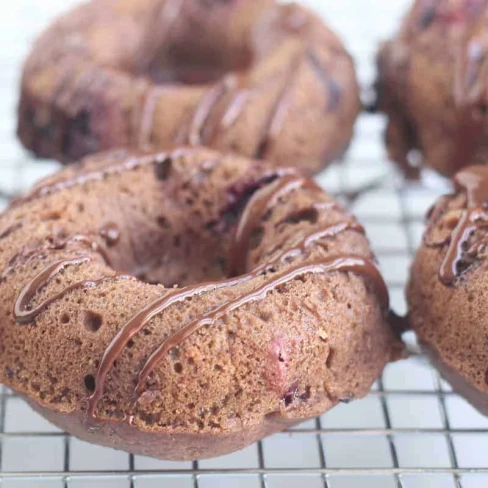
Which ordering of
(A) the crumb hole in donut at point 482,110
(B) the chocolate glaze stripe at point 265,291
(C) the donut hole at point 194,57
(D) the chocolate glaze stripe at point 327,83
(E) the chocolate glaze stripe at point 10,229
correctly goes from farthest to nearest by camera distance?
(C) the donut hole at point 194,57 < (D) the chocolate glaze stripe at point 327,83 < (A) the crumb hole in donut at point 482,110 < (E) the chocolate glaze stripe at point 10,229 < (B) the chocolate glaze stripe at point 265,291

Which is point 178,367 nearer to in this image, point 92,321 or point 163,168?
point 92,321

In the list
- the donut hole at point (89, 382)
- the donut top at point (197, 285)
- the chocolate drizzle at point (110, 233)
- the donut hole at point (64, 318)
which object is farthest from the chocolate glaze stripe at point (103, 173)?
the donut hole at point (89, 382)

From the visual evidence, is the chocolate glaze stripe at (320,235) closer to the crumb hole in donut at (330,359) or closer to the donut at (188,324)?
the donut at (188,324)

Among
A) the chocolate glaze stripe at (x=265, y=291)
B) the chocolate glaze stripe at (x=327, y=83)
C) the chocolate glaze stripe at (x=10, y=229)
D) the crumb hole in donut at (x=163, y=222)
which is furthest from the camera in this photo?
the chocolate glaze stripe at (x=327, y=83)

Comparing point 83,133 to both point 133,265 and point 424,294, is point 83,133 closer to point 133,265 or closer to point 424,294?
point 133,265

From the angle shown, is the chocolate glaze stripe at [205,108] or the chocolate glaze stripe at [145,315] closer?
the chocolate glaze stripe at [145,315]

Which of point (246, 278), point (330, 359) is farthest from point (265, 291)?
point (330, 359)

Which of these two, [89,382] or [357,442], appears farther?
[357,442]

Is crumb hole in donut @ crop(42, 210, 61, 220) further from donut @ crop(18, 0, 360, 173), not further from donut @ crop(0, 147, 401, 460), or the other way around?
donut @ crop(18, 0, 360, 173)
